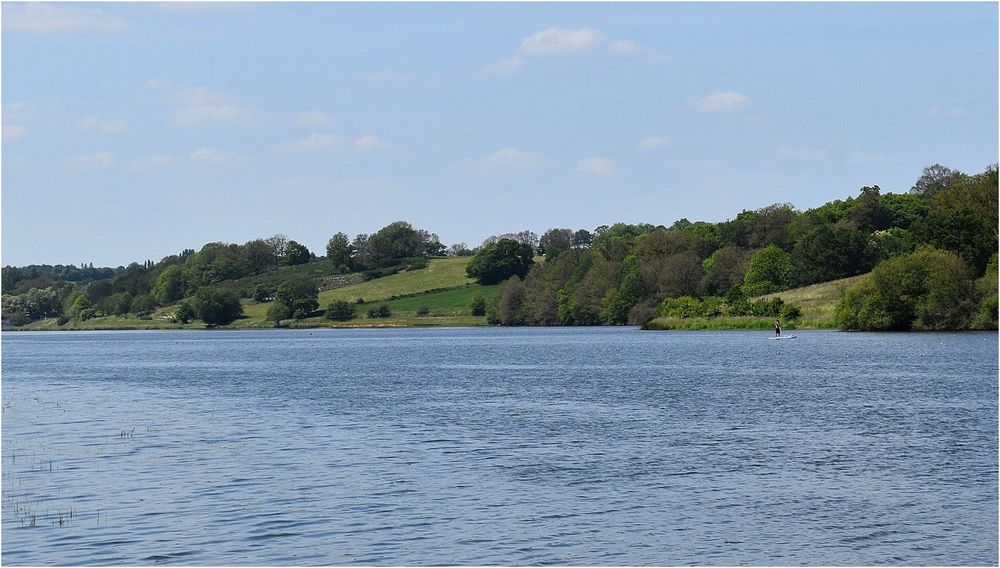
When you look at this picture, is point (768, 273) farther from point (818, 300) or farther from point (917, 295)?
point (917, 295)

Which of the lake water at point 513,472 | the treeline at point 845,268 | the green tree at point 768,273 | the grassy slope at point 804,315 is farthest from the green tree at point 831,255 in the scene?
the lake water at point 513,472

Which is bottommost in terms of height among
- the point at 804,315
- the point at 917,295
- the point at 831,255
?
the point at 804,315

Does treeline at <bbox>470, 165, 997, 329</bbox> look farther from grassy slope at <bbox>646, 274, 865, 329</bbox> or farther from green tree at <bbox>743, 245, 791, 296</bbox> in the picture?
grassy slope at <bbox>646, 274, 865, 329</bbox>

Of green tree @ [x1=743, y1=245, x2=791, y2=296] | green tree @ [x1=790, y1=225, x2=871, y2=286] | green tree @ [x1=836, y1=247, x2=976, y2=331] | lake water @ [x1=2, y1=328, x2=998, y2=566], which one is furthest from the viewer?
green tree @ [x1=743, y1=245, x2=791, y2=296]

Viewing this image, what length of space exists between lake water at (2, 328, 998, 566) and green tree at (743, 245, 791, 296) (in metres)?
104

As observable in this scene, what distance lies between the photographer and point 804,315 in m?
148

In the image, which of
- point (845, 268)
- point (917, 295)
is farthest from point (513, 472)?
point (845, 268)

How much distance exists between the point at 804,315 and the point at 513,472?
122 m

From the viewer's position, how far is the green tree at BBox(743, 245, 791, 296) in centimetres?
17100

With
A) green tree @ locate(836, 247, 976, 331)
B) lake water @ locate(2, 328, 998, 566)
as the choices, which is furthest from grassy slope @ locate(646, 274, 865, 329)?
lake water @ locate(2, 328, 998, 566)

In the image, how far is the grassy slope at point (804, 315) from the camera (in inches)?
5758

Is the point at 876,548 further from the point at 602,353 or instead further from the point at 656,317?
the point at 656,317

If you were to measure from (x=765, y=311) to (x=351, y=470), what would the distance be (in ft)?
414

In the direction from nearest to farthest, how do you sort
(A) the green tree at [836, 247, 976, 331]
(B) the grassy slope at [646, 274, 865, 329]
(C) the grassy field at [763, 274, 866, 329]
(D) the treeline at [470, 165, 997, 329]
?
1. (A) the green tree at [836, 247, 976, 331]
2. (D) the treeline at [470, 165, 997, 329]
3. (C) the grassy field at [763, 274, 866, 329]
4. (B) the grassy slope at [646, 274, 865, 329]
